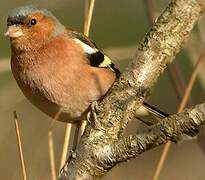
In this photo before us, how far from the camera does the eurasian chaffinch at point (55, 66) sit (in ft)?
11.5

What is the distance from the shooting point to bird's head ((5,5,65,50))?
3691mm

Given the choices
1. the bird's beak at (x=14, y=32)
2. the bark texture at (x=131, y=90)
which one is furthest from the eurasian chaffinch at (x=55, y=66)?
the bark texture at (x=131, y=90)

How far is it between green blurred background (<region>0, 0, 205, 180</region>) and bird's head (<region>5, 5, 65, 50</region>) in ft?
0.39

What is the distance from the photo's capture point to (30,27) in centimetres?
383

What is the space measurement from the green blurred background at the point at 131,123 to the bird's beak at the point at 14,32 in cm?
17

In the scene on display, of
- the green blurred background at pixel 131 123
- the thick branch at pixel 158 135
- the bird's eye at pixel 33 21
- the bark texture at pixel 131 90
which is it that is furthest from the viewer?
the bird's eye at pixel 33 21

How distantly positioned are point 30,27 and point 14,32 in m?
0.17

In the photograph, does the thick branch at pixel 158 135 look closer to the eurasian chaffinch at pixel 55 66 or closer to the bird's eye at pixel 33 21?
the eurasian chaffinch at pixel 55 66

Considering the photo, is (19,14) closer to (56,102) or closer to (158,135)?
(56,102)

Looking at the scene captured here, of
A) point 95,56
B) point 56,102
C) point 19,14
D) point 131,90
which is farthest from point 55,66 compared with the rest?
point 131,90

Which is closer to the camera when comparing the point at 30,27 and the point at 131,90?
the point at 131,90

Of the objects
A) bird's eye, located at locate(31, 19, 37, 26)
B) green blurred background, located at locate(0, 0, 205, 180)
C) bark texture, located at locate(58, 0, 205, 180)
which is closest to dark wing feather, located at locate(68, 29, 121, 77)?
green blurred background, located at locate(0, 0, 205, 180)

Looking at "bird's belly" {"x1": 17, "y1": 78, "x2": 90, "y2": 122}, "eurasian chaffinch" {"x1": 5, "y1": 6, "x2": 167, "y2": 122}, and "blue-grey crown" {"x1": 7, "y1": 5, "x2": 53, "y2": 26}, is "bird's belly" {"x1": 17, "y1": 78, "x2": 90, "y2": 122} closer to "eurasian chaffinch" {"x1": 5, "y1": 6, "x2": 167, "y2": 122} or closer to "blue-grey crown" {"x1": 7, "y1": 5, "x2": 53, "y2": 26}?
"eurasian chaffinch" {"x1": 5, "y1": 6, "x2": 167, "y2": 122}

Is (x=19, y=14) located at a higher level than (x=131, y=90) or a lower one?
lower
